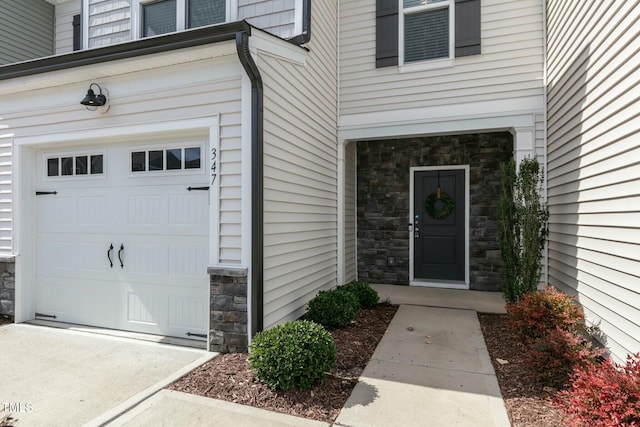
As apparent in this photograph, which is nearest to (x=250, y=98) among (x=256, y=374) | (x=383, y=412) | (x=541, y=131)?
(x=256, y=374)

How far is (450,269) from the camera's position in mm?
6070

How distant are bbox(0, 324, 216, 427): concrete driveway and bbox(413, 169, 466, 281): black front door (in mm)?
4158

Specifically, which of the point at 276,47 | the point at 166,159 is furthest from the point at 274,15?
the point at 166,159

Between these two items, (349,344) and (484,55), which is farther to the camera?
(484,55)

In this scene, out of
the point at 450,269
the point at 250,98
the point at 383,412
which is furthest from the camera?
the point at 450,269

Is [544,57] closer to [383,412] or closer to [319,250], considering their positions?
[319,250]

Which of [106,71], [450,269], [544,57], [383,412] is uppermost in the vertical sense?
[544,57]

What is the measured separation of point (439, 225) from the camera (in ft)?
20.1

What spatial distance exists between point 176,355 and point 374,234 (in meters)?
4.02

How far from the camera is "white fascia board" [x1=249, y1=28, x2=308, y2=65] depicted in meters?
3.29

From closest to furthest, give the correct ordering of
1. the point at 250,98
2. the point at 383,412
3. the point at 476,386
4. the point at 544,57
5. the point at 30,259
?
the point at 383,412 < the point at 476,386 < the point at 250,98 < the point at 30,259 < the point at 544,57

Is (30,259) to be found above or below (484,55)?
below

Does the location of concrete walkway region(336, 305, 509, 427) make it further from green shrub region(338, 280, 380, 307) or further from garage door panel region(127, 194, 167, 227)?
garage door panel region(127, 194, 167, 227)

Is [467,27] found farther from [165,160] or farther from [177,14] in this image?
[165,160]
